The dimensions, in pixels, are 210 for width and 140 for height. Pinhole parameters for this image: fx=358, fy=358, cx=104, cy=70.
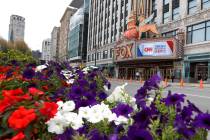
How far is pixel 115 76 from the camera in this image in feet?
211

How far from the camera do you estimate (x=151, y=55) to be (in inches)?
1780

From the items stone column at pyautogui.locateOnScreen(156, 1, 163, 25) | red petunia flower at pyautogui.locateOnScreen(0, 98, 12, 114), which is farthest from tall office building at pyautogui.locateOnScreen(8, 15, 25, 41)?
red petunia flower at pyautogui.locateOnScreen(0, 98, 12, 114)

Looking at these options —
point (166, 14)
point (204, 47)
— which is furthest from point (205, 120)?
point (166, 14)

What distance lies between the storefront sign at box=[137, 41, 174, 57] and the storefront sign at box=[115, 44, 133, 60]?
237 cm

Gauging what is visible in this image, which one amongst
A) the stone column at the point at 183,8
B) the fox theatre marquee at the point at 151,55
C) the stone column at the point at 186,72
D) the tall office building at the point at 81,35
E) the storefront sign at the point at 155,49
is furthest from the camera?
the tall office building at the point at 81,35

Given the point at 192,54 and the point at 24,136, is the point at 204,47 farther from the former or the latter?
the point at 24,136

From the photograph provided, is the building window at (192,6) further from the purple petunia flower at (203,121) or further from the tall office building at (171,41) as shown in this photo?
the purple petunia flower at (203,121)

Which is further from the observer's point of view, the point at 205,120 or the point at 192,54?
the point at 192,54

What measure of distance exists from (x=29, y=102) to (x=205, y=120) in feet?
4.26

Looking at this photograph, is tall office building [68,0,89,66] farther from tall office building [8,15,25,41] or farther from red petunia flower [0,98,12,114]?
red petunia flower [0,98,12,114]

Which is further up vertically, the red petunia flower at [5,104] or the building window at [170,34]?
the building window at [170,34]

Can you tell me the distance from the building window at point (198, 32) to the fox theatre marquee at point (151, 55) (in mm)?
1722

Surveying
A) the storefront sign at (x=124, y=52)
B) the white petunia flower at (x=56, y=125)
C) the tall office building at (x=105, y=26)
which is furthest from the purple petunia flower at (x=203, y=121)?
the tall office building at (x=105, y=26)

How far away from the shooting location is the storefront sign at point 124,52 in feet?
163
